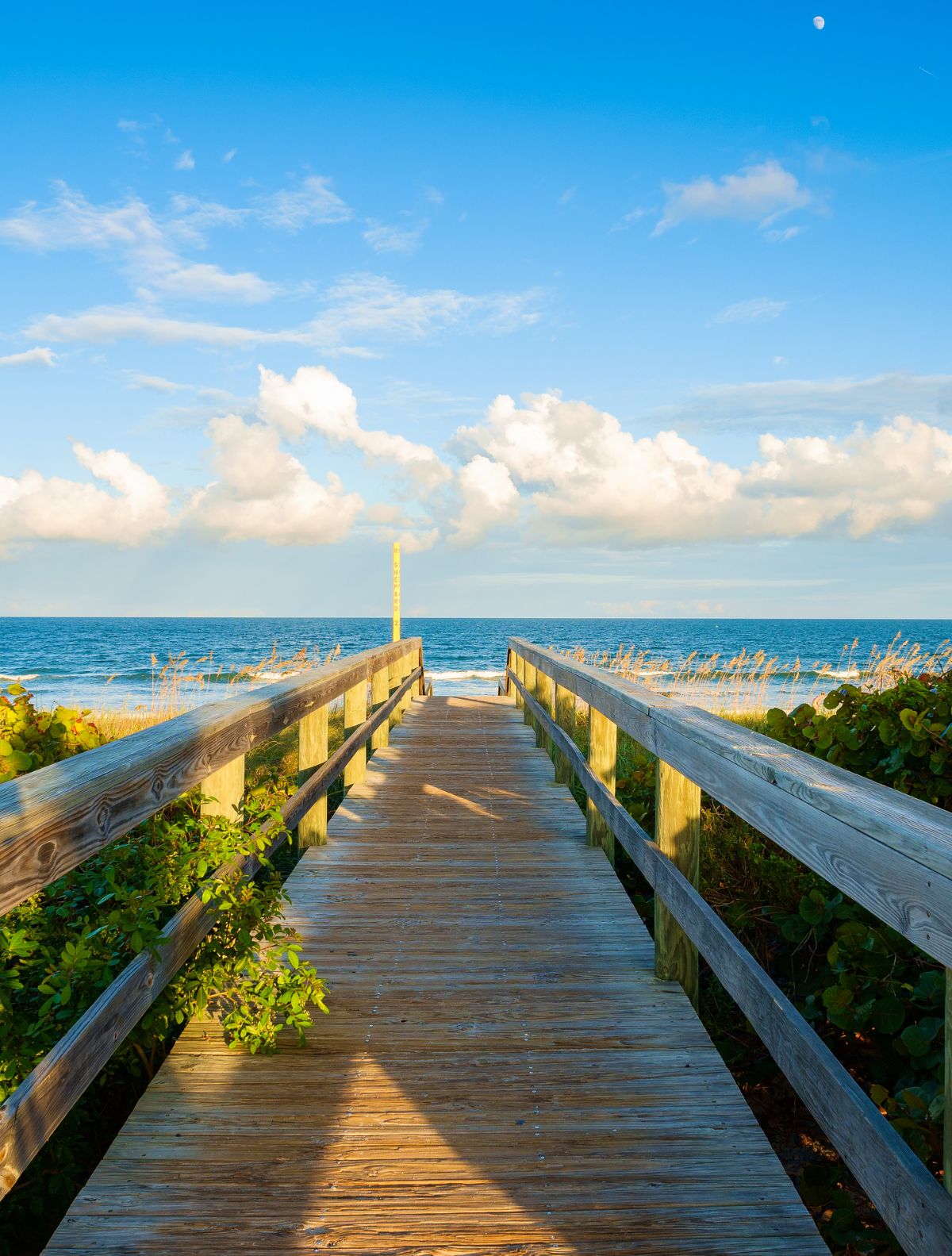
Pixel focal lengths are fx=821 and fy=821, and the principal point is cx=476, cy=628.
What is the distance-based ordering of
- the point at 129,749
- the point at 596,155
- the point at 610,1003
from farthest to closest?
the point at 596,155, the point at 610,1003, the point at 129,749

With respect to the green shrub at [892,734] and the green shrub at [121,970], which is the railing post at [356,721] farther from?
the green shrub at [892,734]

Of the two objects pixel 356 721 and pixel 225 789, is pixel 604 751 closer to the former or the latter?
pixel 225 789

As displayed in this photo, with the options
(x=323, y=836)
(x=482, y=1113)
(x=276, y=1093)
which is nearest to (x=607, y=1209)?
(x=482, y=1113)

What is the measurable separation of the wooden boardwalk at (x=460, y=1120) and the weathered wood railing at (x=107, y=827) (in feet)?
1.25

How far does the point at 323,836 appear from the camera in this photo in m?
4.78

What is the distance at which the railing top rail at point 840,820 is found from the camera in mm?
1165

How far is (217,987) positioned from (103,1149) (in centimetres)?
67

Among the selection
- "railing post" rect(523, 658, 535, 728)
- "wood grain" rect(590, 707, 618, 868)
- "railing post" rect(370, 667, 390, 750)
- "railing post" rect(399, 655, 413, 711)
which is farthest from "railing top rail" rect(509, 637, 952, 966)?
"railing post" rect(399, 655, 413, 711)

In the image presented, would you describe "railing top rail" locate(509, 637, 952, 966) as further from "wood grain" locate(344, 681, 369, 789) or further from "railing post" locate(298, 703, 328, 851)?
"wood grain" locate(344, 681, 369, 789)

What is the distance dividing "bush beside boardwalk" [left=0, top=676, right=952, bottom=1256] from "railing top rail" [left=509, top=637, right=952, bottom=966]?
557 mm


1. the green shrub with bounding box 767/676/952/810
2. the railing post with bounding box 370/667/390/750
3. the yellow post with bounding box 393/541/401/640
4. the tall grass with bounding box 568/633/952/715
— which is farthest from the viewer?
the yellow post with bounding box 393/541/401/640

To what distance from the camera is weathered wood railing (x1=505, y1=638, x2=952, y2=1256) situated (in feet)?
3.94

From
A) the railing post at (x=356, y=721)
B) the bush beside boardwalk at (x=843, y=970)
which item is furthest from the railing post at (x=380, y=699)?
the bush beside boardwalk at (x=843, y=970)

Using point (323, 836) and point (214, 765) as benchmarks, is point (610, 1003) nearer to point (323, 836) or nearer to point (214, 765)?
point (214, 765)
